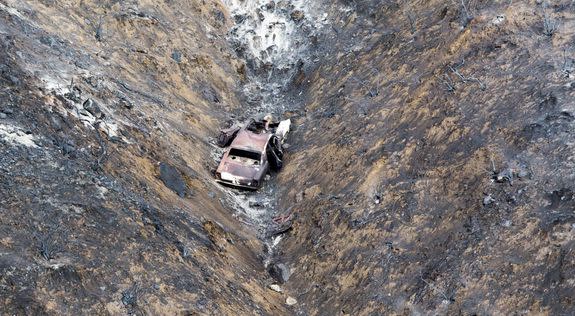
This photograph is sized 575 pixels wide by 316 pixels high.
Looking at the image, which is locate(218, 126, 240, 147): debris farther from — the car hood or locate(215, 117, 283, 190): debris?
the car hood

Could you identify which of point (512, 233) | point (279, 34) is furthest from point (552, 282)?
point (279, 34)

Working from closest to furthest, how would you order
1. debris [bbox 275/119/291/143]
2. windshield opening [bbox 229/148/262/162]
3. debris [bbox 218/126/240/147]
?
windshield opening [bbox 229/148/262/162], debris [bbox 218/126/240/147], debris [bbox 275/119/291/143]

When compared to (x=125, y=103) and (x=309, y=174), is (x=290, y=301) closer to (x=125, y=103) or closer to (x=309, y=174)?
(x=309, y=174)

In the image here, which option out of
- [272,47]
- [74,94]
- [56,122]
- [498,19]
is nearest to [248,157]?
[74,94]

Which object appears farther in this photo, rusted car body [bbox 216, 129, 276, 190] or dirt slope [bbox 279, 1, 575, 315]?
rusted car body [bbox 216, 129, 276, 190]

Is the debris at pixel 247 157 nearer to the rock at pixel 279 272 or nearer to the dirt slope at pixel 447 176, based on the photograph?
the dirt slope at pixel 447 176

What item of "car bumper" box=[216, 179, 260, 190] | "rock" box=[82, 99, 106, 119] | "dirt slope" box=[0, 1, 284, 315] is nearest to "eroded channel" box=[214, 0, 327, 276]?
"car bumper" box=[216, 179, 260, 190]

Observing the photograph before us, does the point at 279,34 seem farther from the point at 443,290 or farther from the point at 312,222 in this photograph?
the point at 443,290

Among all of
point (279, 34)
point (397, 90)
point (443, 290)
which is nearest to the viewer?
point (443, 290)
